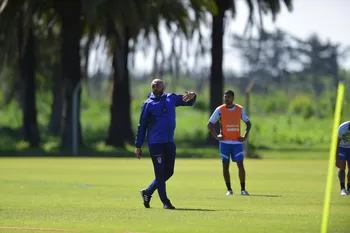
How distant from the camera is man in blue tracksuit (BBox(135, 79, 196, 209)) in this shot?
17781 mm

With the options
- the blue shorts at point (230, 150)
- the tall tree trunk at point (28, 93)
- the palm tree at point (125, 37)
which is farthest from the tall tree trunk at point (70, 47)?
the blue shorts at point (230, 150)

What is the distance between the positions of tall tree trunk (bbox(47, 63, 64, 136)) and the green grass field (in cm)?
2965

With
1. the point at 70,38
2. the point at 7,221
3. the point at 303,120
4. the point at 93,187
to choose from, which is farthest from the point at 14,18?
the point at 303,120

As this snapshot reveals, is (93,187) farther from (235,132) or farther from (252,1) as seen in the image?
(252,1)

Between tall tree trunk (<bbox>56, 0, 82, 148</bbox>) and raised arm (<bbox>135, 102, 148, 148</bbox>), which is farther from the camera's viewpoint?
tall tree trunk (<bbox>56, 0, 82, 148</bbox>)

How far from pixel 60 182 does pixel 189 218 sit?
9600 mm

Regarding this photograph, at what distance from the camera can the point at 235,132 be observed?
21375 mm

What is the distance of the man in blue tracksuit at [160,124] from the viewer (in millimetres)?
17781

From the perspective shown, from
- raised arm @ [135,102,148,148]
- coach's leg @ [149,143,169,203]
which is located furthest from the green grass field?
raised arm @ [135,102,148,148]

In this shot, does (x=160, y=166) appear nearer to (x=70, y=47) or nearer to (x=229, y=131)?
(x=229, y=131)

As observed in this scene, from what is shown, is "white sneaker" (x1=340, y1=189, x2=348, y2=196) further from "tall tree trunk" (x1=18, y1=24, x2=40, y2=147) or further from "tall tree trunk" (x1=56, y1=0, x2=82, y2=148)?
"tall tree trunk" (x1=18, y1=24, x2=40, y2=147)

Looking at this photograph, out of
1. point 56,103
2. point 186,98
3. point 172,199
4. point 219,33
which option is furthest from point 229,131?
point 56,103

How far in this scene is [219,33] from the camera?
4734 centimetres

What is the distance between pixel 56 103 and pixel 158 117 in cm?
4709
